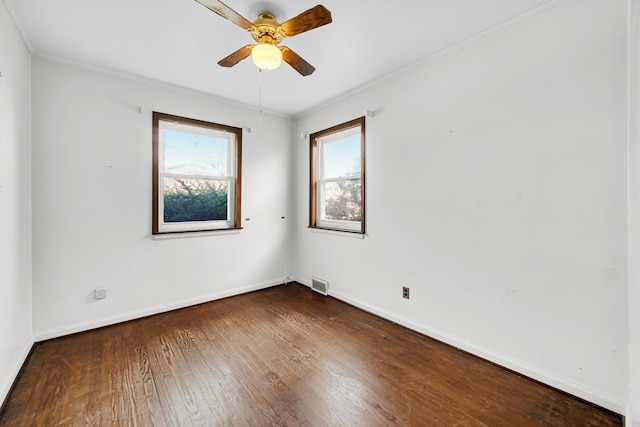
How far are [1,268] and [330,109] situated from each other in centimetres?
337

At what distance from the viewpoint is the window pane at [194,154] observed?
3.22 metres

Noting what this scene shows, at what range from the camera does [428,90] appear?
2.55 meters

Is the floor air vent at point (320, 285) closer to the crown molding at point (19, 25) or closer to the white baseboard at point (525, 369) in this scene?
the white baseboard at point (525, 369)

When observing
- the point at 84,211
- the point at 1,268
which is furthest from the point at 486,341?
the point at 84,211

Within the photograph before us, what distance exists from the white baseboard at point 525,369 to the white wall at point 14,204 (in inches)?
120

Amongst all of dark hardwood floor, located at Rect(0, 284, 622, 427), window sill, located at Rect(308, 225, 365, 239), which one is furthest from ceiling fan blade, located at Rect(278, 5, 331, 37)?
dark hardwood floor, located at Rect(0, 284, 622, 427)

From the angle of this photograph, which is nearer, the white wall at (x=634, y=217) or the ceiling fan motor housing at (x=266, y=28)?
the white wall at (x=634, y=217)

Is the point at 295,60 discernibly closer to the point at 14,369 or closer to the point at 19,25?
the point at 19,25

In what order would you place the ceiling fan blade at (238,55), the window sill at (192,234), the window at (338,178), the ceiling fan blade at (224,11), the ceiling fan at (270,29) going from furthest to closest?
the window at (338,178) < the window sill at (192,234) < the ceiling fan blade at (238,55) < the ceiling fan at (270,29) < the ceiling fan blade at (224,11)

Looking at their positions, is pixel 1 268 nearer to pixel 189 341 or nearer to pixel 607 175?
pixel 189 341

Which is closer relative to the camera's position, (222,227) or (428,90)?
(428,90)

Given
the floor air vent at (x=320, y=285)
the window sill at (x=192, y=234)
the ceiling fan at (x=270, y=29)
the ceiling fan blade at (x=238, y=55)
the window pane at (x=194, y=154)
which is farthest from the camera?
the floor air vent at (x=320, y=285)

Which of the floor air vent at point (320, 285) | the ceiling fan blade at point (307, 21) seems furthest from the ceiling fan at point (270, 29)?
the floor air vent at point (320, 285)

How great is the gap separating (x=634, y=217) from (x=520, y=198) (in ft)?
1.94
